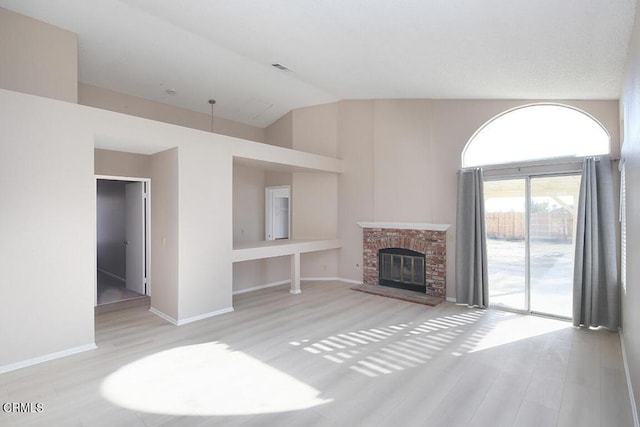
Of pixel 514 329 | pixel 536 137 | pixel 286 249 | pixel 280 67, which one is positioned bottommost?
pixel 514 329

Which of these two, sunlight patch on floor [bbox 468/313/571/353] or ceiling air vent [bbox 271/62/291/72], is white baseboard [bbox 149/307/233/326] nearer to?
sunlight patch on floor [bbox 468/313/571/353]

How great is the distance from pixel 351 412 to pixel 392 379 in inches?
25.4

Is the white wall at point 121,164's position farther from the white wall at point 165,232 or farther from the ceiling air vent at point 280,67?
the ceiling air vent at point 280,67

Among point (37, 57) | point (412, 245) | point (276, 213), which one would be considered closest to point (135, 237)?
point (276, 213)

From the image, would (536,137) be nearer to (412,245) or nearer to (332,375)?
(412,245)

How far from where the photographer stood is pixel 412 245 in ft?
20.1

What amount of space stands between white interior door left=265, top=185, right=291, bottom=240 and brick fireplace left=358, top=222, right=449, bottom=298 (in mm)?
1800

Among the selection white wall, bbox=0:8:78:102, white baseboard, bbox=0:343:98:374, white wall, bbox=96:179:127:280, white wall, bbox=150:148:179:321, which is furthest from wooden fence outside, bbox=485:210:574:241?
white wall, bbox=96:179:127:280

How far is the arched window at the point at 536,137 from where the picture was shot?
14.6ft

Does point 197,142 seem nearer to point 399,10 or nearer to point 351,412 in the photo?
point 399,10

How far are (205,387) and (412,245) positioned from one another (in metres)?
4.35

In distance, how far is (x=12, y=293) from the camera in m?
3.12

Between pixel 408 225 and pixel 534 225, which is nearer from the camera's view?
Result: pixel 534 225

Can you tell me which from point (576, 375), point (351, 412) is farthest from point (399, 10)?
point (576, 375)
